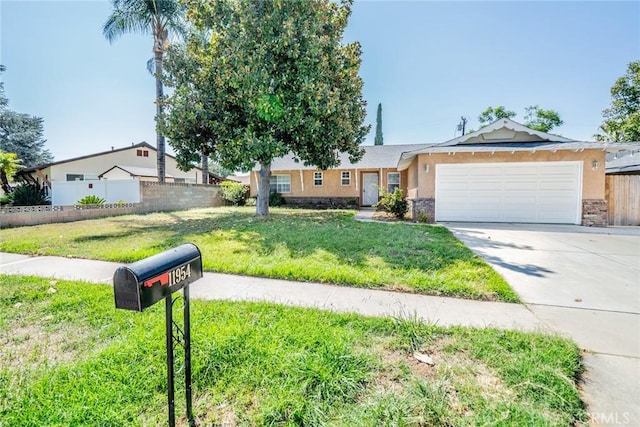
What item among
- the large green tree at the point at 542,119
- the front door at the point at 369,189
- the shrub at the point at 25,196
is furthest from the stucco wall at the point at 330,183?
the large green tree at the point at 542,119

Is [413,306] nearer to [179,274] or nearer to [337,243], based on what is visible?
[179,274]

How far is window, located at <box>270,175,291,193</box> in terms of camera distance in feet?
66.9

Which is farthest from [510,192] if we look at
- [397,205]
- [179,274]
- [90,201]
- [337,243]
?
[90,201]

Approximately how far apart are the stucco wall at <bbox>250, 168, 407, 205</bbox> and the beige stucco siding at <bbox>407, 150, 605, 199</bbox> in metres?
7.51

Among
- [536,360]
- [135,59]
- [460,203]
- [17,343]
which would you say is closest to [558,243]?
[460,203]

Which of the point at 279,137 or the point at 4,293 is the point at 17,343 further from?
the point at 279,137

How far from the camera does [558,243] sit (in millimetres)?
6828

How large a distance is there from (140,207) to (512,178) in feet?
55.2

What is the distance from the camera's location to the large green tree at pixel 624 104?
23.3 m

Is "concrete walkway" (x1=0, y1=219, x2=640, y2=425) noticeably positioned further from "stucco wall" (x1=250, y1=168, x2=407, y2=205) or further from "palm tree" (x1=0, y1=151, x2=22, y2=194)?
"stucco wall" (x1=250, y1=168, x2=407, y2=205)

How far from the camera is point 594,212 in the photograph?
10.3 metres

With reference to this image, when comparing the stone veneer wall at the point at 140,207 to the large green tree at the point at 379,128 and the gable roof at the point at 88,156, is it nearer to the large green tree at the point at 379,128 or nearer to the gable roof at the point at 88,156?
the gable roof at the point at 88,156

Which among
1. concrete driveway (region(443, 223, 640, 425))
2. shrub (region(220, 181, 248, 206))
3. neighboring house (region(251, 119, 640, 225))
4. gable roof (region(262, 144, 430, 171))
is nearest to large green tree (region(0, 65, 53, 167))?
shrub (region(220, 181, 248, 206))

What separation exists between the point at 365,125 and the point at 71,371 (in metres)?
13.8
